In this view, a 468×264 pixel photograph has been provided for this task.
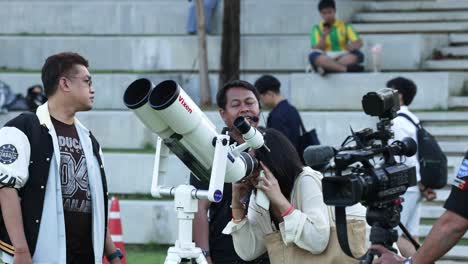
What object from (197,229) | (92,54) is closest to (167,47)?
(92,54)

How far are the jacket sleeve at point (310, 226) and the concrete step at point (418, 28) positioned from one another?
10245 mm

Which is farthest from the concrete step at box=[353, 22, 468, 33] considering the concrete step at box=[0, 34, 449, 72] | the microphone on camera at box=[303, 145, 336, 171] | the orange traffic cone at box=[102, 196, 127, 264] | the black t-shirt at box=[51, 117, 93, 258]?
the microphone on camera at box=[303, 145, 336, 171]

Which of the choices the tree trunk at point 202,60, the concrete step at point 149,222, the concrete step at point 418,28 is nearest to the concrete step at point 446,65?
the concrete step at point 418,28

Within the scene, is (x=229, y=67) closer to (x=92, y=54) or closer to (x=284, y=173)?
(x=92, y=54)

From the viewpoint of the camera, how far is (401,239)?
10.0 metres

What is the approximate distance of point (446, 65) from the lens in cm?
1489

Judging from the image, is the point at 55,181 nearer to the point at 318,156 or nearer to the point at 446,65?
the point at 318,156

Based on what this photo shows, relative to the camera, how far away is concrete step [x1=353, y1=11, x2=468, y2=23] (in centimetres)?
1605

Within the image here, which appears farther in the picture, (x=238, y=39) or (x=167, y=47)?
(x=167, y=47)

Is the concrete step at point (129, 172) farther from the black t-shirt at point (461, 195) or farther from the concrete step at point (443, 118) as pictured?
the black t-shirt at point (461, 195)

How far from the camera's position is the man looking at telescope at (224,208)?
261 inches

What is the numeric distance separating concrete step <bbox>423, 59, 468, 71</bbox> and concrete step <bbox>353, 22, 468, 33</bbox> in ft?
2.58

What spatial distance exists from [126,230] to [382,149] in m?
7.64

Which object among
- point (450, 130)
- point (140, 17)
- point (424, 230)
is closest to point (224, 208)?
point (424, 230)
